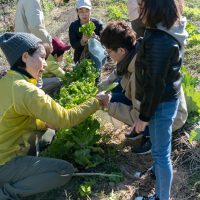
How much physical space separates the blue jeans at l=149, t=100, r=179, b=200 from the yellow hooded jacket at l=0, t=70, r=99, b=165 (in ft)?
2.10

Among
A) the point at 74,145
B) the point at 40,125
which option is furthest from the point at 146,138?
the point at 40,125

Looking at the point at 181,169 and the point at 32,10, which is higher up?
the point at 32,10

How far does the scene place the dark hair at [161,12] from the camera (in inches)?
111

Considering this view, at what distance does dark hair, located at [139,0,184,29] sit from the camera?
281cm

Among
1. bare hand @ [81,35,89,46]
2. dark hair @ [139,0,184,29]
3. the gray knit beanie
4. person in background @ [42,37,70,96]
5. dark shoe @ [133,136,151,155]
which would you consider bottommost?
dark shoe @ [133,136,151,155]

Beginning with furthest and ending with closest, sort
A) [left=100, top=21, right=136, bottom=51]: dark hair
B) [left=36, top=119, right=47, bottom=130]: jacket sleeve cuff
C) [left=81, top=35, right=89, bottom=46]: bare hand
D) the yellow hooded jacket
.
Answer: [left=81, top=35, right=89, bottom=46]: bare hand < [left=36, top=119, right=47, bottom=130]: jacket sleeve cuff < [left=100, top=21, right=136, bottom=51]: dark hair < the yellow hooded jacket

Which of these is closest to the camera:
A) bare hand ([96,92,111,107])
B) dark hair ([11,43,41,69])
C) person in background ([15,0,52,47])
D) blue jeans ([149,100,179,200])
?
blue jeans ([149,100,179,200])

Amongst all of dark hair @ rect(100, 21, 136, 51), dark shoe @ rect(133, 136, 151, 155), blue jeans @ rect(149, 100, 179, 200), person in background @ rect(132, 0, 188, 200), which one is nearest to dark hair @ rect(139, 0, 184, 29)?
person in background @ rect(132, 0, 188, 200)

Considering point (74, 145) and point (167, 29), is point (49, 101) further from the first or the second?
point (167, 29)

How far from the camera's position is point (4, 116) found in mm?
3461

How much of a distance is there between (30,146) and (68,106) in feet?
1.73

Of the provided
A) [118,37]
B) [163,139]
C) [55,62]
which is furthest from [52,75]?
[163,139]

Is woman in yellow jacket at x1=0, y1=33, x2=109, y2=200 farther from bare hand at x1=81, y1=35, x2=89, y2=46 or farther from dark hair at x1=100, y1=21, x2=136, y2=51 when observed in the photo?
bare hand at x1=81, y1=35, x2=89, y2=46

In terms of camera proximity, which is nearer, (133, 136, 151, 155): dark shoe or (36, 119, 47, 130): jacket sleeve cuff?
(36, 119, 47, 130): jacket sleeve cuff
